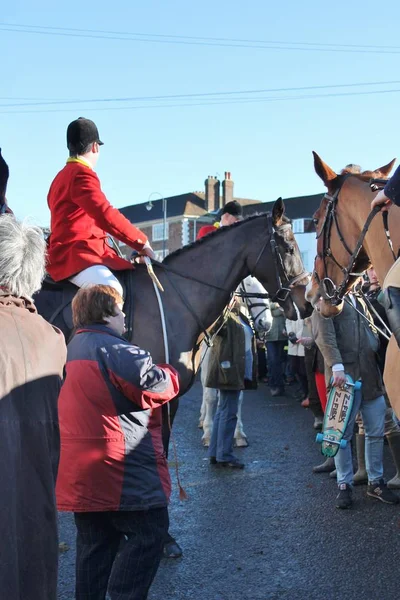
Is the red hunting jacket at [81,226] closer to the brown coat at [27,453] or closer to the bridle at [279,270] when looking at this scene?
the bridle at [279,270]

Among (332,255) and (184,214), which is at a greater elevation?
(184,214)

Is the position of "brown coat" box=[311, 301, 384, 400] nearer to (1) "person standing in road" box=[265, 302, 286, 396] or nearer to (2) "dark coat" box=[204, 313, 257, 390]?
(2) "dark coat" box=[204, 313, 257, 390]

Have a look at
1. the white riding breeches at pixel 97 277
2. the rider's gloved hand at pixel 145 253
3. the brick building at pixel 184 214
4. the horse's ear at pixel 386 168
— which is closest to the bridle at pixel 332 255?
the horse's ear at pixel 386 168

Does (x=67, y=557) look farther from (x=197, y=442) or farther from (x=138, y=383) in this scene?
(x=197, y=442)

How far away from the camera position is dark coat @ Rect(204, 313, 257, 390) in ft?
24.9

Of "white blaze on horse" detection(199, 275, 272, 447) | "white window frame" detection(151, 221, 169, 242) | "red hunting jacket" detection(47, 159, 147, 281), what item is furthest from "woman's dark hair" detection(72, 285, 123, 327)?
"white window frame" detection(151, 221, 169, 242)

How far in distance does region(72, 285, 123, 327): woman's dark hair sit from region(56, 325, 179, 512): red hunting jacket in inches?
2.7

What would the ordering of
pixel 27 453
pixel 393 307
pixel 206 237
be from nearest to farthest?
pixel 27 453 → pixel 393 307 → pixel 206 237

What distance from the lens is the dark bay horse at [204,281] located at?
16.6ft

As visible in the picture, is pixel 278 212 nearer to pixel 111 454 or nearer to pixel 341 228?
pixel 341 228

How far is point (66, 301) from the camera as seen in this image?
197 inches

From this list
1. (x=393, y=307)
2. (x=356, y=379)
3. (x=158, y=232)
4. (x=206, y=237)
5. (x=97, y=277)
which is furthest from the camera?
(x=158, y=232)

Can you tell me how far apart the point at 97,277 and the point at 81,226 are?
0.52 metres

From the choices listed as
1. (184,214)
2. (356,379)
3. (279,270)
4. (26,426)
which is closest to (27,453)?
(26,426)
